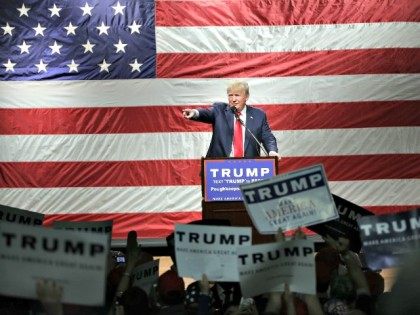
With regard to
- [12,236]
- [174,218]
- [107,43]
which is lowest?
[12,236]

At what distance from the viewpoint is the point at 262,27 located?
7.26 m

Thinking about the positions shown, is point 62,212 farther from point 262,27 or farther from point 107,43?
point 262,27

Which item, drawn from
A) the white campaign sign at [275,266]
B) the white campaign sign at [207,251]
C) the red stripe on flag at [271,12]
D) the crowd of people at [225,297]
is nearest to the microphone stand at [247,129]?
the red stripe on flag at [271,12]

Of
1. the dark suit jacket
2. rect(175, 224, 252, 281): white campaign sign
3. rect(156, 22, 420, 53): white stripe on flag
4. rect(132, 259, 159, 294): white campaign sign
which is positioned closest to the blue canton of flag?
rect(156, 22, 420, 53): white stripe on flag

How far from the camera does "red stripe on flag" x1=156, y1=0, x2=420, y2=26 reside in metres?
7.26

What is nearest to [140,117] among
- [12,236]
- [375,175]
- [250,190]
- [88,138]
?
[88,138]

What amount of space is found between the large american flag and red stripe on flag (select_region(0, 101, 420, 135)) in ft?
0.03

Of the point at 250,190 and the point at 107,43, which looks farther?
the point at 107,43

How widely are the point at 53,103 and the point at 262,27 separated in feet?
7.38

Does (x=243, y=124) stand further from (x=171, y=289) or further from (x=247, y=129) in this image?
(x=171, y=289)

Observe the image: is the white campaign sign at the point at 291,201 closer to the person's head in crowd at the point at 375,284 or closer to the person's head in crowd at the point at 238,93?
the person's head in crowd at the point at 375,284

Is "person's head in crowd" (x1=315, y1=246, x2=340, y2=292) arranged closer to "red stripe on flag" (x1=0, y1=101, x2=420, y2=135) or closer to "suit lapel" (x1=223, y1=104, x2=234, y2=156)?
"suit lapel" (x1=223, y1=104, x2=234, y2=156)

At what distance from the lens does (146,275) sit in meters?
3.30

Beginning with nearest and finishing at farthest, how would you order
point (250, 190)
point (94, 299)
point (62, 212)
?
point (94, 299), point (250, 190), point (62, 212)
